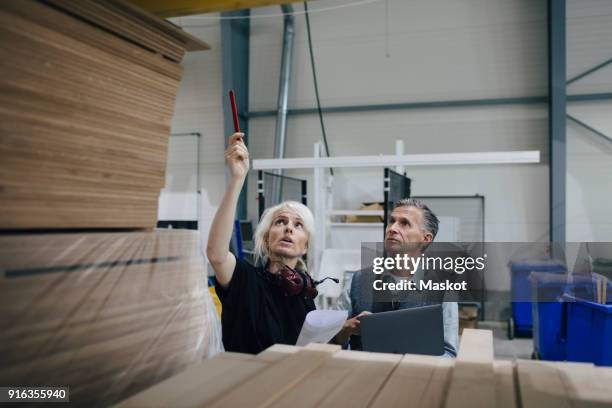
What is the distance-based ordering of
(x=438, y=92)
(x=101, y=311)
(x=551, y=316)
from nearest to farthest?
1. (x=101, y=311)
2. (x=551, y=316)
3. (x=438, y=92)

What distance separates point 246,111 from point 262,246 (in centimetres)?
623

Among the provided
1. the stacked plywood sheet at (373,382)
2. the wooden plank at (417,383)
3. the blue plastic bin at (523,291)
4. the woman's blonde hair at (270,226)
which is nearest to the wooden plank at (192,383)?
the stacked plywood sheet at (373,382)

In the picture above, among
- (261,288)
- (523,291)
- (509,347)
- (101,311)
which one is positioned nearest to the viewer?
(101,311)

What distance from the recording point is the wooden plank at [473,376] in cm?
75

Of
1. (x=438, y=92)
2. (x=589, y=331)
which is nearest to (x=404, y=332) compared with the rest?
(x=589, y=331)

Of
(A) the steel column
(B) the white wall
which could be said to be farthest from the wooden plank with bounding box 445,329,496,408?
(B) the white wall

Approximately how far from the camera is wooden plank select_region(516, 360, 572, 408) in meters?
0.75

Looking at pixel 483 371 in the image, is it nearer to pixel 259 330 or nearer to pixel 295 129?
pixel 259 330

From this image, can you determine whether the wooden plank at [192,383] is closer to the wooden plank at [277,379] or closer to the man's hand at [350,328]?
the wooden plank at [277,379]

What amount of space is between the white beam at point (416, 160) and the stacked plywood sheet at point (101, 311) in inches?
148

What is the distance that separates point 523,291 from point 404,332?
5.14 metres

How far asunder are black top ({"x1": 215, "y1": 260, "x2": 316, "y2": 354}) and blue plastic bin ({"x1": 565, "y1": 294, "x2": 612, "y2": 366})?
2.18 metres

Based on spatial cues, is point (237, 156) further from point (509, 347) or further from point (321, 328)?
point (509, 347)

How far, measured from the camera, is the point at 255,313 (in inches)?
74.4
